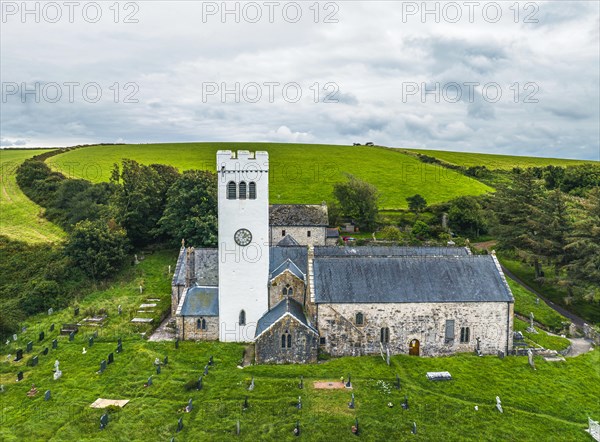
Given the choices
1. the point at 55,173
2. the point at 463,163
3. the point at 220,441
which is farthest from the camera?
the point at 463,163

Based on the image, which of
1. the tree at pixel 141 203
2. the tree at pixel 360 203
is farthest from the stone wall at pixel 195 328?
the tree at pixel 360 203

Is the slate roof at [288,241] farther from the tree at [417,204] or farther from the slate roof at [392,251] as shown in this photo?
the tree at [417,204]

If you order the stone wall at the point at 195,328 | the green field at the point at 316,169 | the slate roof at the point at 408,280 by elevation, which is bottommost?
the stone wall at the point at 195,328

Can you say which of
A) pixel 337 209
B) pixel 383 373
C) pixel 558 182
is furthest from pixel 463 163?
pixel 383 373

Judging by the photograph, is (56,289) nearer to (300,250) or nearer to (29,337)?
(29,337)

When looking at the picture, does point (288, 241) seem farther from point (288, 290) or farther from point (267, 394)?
point (267, 394)

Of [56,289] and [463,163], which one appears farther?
[463,163]

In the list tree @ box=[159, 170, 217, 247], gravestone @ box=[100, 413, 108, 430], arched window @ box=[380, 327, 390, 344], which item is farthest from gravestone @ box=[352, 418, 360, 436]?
tree @ box=[159, 170, 217, 247]
